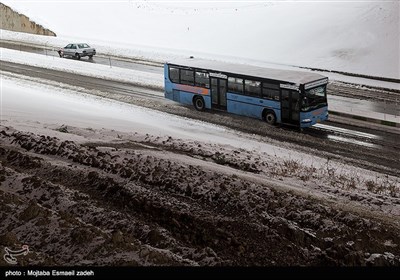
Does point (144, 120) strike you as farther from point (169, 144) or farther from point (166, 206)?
A: point (166, 206)

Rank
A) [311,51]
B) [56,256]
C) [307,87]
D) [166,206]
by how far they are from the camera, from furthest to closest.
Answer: [311,51]
[307,87]
[166,206]
[56,256]

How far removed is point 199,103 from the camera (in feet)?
86.8

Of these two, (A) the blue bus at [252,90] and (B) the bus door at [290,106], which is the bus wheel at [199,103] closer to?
(A) the blue bus at [252,90]

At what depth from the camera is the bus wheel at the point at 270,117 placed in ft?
75.8

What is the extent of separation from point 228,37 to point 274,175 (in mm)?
37129

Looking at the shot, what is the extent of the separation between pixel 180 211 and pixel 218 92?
1376cm

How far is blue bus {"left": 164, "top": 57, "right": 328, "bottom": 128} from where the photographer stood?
72.3 feet

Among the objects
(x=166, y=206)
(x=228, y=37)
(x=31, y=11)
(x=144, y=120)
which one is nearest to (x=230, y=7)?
(x=228, y=37)

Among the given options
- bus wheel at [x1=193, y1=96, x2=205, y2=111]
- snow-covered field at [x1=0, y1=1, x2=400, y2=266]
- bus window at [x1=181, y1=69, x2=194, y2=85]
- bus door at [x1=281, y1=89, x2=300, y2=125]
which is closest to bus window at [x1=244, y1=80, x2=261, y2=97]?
bus door at [x1=281, y1=89, x2=300, y2=125]

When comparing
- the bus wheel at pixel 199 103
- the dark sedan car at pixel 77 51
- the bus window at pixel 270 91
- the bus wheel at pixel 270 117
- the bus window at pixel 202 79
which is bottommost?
the bus wheel at pixel 270 117

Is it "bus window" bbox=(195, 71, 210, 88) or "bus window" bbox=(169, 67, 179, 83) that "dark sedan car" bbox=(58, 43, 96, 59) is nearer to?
"bus window" bbox=(169, 67, 179, 83)

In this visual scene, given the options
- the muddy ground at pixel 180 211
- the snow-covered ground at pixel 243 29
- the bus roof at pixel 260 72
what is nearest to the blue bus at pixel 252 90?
the bus roof at pixel 260 72

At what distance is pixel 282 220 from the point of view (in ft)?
38.6

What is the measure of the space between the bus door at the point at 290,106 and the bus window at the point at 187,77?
242 inches
